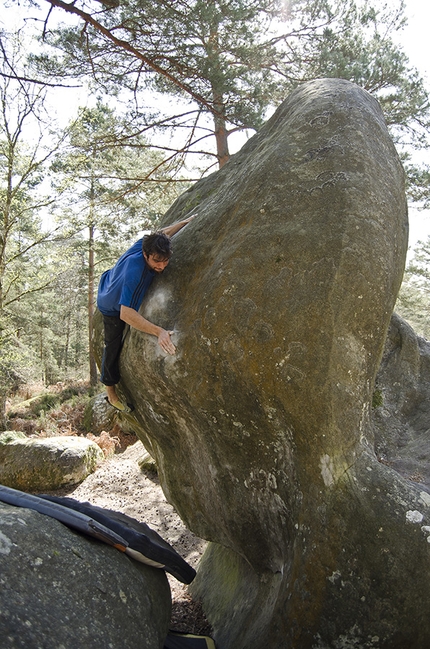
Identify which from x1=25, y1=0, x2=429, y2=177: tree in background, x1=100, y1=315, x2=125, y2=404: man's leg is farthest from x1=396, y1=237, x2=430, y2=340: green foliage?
x1=100, y1=315, x2=125, y2=404: man's leg

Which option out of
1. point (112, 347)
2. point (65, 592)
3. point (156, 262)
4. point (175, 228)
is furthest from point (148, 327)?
point (65, 592)

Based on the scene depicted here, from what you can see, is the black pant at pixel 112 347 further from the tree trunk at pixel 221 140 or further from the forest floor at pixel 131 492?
the tree trunk at pixel 221 140

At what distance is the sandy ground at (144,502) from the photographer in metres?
5.24

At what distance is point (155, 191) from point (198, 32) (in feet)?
17.4

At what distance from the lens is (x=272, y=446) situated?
363 cm

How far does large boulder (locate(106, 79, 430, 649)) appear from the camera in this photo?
3014 millimetres

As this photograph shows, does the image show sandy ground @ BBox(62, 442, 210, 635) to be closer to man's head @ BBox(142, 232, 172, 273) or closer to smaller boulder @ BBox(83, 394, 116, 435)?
smaller boulder @ BBox(83, 394, 116, 435)

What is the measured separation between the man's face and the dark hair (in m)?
0.03

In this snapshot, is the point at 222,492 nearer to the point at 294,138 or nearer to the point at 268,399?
the point at 268,399

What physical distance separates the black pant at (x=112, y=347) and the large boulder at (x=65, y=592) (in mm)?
2065

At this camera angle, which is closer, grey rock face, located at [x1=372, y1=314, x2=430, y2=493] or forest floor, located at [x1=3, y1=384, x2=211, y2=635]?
grey rock face, located at [x1=372, y1=314, x2=430, y2=493]

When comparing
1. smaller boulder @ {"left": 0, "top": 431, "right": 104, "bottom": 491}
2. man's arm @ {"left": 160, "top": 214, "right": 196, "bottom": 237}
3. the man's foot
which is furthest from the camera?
smaller boulder @ {"left": 0, "top": 431, "right": 104, "bottom": 491}

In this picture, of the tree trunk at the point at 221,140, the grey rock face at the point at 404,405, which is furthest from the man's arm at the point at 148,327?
the tree trunk at the point at 221,140

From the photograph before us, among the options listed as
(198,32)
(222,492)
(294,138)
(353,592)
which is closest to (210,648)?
(222,492)
